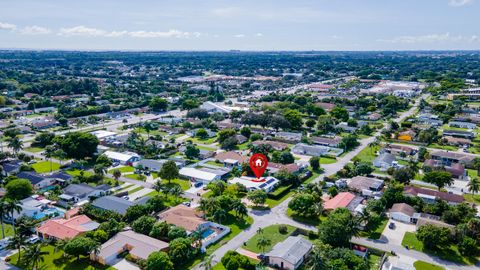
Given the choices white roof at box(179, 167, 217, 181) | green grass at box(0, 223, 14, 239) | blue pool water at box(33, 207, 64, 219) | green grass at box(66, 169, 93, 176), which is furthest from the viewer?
green grass at box(66, 169, 93, 176)

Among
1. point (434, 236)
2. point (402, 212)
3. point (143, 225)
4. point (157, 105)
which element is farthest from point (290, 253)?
point (157, 105)

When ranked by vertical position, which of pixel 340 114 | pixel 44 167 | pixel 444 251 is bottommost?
pixel 444 251

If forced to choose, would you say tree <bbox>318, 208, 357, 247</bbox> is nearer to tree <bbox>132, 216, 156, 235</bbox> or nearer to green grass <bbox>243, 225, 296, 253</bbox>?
green grass <bbox>243, 225, 296, 253</bbox>

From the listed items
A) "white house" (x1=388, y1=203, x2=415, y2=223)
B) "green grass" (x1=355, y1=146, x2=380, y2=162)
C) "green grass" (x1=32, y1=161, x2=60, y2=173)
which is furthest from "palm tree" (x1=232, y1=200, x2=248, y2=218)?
"green grass" (x1=32, y1=161, x2=60, y2=173)

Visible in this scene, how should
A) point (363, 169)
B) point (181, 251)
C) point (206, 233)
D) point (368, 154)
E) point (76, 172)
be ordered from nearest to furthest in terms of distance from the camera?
point (181, 251)
point (206, 233)
point (363, 169)
point (76, 172)
point (368, 154)

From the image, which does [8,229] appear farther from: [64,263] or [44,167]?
[44,167]

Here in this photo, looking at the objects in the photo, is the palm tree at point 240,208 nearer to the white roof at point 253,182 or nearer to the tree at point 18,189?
the white roof at point 253,182
